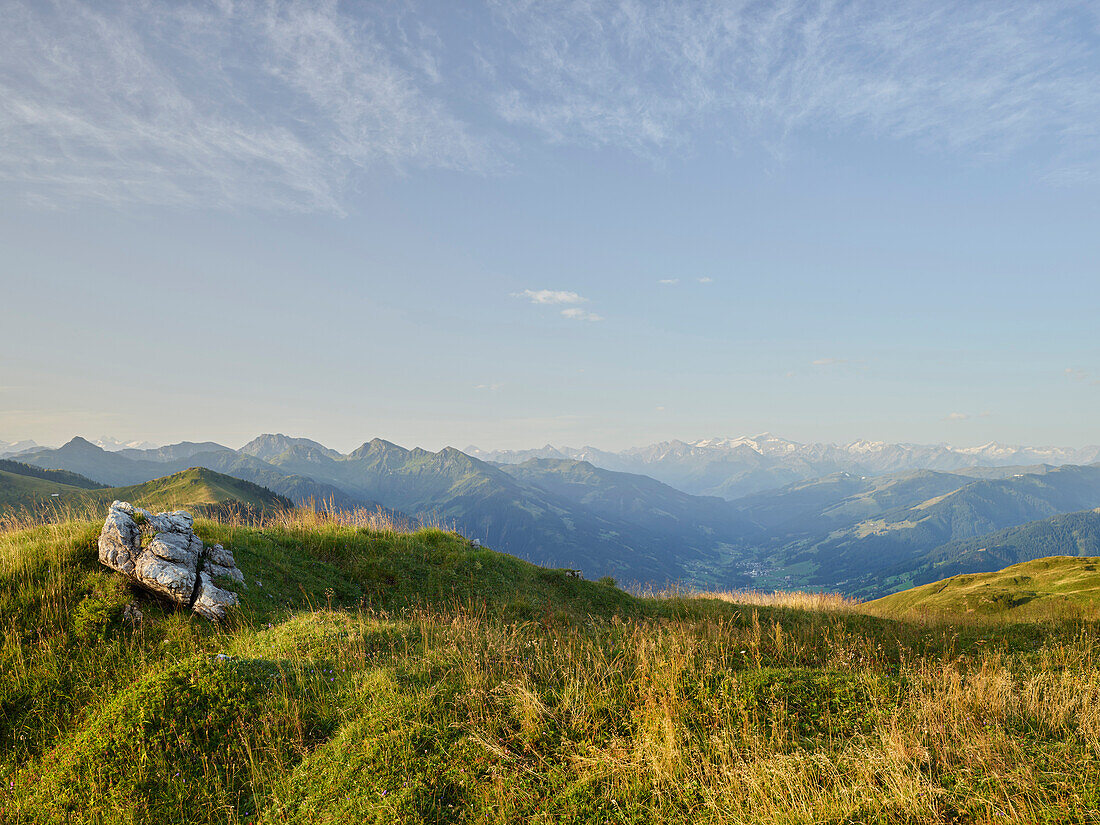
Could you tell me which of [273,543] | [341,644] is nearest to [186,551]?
[273,543]

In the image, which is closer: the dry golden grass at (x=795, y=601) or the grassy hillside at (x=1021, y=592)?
the dry golden grass at (x=795, y=601)

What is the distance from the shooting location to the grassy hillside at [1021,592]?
1003 inches

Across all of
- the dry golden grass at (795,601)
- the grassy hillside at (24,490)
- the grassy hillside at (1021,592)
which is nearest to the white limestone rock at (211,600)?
the dry golden grass at (795,601)

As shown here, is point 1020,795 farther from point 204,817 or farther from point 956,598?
point 956,598

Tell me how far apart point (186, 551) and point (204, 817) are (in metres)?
7.96

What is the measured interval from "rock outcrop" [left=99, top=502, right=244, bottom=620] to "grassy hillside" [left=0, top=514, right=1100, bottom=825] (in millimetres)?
420

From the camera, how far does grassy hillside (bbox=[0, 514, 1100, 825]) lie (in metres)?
5.40

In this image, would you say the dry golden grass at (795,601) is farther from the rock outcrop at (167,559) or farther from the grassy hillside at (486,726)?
the rock outcrop at (167,559)

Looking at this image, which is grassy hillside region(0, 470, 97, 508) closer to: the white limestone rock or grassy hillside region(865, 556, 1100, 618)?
the white limestone rock

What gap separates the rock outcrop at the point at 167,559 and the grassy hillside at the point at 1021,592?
25.7 metres

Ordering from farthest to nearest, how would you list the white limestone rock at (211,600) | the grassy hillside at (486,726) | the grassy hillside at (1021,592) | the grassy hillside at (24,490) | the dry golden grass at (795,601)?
the grassy hillside at (24,490) < the grassy hillside at (1021,592) < the dry golden grass at (795,601) < the white limestone rock at (211,600) < the grassy hillside at (486,726)

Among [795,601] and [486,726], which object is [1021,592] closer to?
[795,601]

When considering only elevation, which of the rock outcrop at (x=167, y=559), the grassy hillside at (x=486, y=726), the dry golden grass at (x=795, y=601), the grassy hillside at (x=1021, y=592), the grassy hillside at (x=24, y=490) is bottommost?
the grassy hillside at (x=24, y=490)

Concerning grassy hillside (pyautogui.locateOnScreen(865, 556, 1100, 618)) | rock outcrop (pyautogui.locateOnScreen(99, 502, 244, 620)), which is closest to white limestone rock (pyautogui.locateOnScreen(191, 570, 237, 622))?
rock outcrop (pyautogui.locateOnScreen(99, 502, 244, 620))
